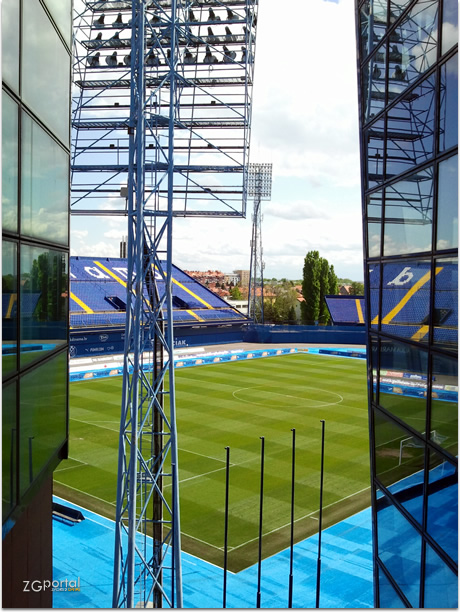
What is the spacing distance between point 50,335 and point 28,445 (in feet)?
6.09

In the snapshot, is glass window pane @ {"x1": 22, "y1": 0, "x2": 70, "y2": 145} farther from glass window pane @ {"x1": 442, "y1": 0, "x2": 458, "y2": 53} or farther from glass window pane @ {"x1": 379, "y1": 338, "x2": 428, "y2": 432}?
glass window pane @ {"x1": 379, "y1": 338, "x2": 428, "y2": 432}

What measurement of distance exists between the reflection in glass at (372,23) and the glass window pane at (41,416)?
623 cm

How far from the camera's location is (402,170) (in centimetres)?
720

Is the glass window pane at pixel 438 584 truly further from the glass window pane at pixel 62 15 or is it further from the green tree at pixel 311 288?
the green tree at pixel 311 288

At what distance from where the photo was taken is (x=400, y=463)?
7414mm

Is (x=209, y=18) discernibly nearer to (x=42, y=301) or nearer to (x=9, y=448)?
(x=42, y=301)

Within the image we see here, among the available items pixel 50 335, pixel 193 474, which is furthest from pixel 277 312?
pixel 50 335

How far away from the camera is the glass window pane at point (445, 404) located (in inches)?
223

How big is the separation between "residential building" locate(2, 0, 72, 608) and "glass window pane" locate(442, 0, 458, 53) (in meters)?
4.27

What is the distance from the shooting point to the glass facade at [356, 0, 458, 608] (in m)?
5.82

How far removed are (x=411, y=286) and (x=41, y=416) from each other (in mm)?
4979

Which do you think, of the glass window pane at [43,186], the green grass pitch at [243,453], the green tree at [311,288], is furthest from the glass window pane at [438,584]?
the green tree at [311,288]

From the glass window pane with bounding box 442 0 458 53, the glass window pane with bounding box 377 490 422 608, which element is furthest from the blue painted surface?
the glass window pane with bounding box 442 0 458 53

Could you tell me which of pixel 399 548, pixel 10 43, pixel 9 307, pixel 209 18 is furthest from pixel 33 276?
pixel 209 18
